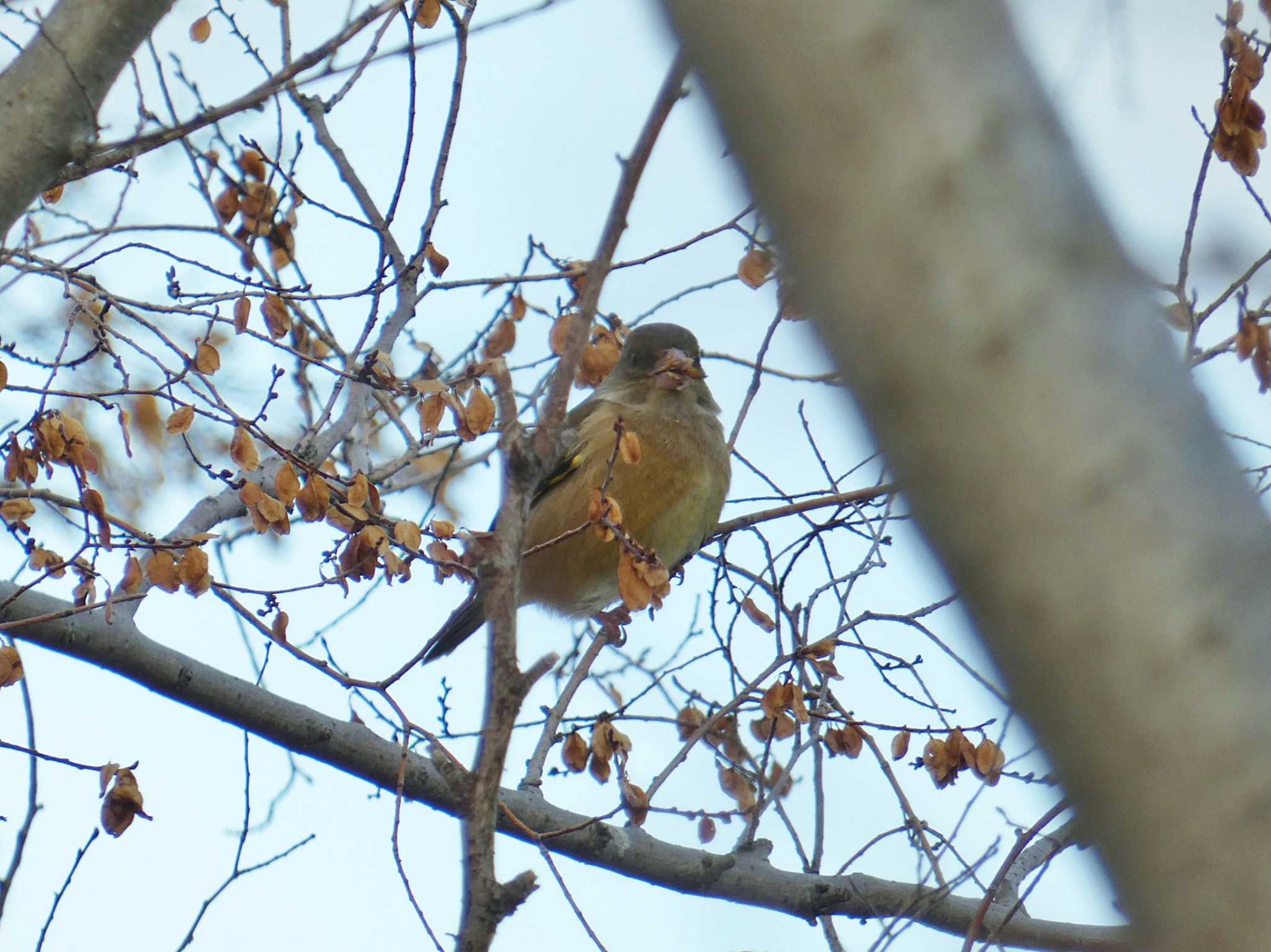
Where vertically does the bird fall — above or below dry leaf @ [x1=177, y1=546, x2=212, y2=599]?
above

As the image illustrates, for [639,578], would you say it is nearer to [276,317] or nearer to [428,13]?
[276,317]

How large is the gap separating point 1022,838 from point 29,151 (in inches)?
108

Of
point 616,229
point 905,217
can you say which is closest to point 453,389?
point 616,229

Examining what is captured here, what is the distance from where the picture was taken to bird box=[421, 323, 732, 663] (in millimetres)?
5867

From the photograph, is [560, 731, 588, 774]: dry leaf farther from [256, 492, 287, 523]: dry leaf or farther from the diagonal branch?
[256, 492, 287, 523]: dry leaf

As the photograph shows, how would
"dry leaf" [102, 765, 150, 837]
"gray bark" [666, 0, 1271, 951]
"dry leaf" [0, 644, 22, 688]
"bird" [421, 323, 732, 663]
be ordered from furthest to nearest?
1. "bird" [421, 323, 732, 663]
2. "dry leaf" [102, 765, 150, 837]
3. "dry leaf" [0, 644, 22, 688]
4. "gray bark" [666, 0, 1271, 951]

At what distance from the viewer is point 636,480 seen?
231 inches

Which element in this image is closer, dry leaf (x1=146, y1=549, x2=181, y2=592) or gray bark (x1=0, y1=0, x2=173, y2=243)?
gray bark (x1=0, y1=0, x2=173, y2=243)

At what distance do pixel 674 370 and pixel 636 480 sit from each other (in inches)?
20.2

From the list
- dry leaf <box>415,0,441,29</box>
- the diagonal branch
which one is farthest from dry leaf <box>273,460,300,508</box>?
dry leaf <box>415,0,441,29</box>

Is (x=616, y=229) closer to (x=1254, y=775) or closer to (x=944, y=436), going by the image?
(x=944, y=436)

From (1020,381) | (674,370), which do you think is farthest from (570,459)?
(1020,381)

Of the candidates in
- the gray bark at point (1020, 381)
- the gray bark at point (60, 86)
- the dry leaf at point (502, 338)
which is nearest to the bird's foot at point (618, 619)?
the dry leaf at point (502, 338)

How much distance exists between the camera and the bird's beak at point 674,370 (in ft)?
18.7
